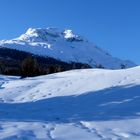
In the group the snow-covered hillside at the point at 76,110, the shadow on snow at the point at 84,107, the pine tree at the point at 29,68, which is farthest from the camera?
the pine tree at the point at 29,68

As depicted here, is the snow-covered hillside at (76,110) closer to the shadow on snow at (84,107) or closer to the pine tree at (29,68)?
the shadow on snow at (84,107)

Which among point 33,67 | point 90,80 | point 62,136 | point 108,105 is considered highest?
point 33,67

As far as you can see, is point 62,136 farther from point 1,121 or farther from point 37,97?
point 37,97

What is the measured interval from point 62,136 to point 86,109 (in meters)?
6.09

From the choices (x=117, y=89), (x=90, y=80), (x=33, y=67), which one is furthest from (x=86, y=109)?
(x=33, y=67)

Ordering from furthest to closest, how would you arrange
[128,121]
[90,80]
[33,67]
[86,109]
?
[33,67] → [90,80] → [86,109] → [128,121]

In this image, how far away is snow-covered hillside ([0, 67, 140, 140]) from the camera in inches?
539

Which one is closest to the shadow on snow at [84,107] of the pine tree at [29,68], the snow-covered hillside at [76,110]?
the snow-covered hillside at [76,110]

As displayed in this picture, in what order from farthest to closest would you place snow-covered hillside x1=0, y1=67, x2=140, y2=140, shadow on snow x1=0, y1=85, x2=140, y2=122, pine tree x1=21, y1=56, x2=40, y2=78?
pine tree x1=21, y1=56, x2=40, y2=78 → shadow on snow x1=0, y1=85, x2=140, y2=122 → snow-covered hillside x1=0, y1=67, x2=140, y2=140

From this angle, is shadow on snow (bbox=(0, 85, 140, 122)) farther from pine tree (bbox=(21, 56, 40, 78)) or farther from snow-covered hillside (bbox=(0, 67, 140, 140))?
pine tree (bbox=(21, 56, 40, 78))

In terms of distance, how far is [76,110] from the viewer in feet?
62.6

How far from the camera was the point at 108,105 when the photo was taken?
19.4 metres

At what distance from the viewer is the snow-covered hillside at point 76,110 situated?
1368 centimetres

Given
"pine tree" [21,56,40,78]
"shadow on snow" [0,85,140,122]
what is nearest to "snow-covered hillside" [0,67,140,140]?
"shadow on snow" [0,85,140,122]
